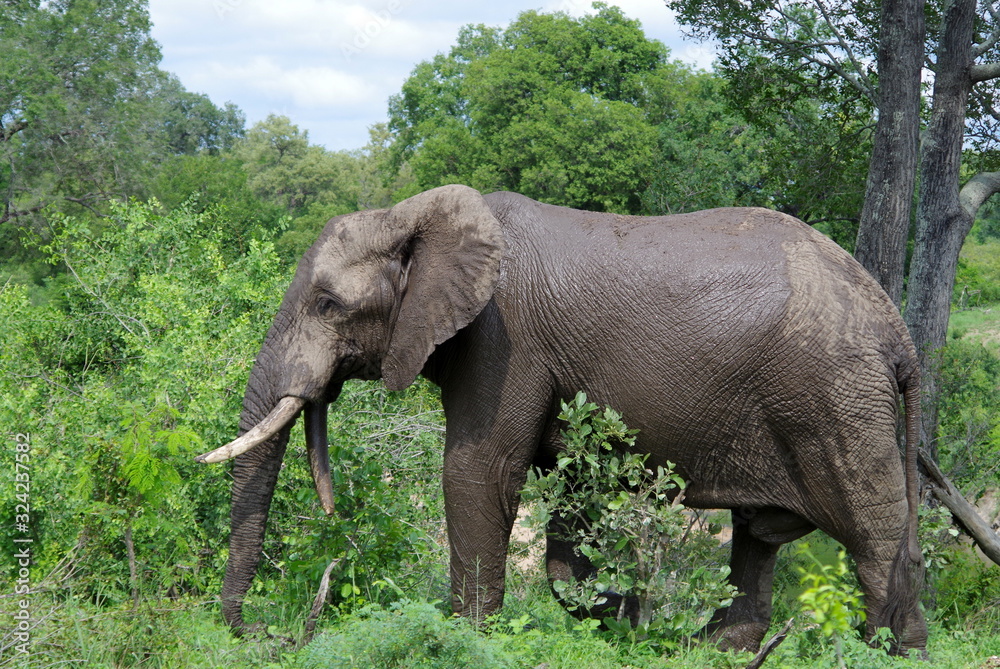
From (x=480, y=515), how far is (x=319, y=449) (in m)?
1.14

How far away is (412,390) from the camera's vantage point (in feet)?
34.3

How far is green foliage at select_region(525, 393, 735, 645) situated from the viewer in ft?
18.5

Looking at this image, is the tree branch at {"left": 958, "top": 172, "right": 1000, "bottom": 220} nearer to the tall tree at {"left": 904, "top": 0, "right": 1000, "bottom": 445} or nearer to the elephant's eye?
the tall tree at {"left": 904, "top": 0, "right": 1000, "bottom": 445}

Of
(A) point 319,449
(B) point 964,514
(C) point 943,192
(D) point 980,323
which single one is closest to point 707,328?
(A) point 319,449

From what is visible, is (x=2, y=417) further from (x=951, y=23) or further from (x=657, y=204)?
(x=657, y=204)

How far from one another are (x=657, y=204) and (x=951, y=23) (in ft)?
43.8

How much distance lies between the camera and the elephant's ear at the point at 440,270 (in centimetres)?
568

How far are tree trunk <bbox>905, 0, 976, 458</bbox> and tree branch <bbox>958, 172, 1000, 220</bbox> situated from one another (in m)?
0.16

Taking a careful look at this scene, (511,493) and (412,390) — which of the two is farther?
(412,390)

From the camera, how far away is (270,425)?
5.85 meters

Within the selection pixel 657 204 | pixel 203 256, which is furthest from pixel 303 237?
pixel 203 256

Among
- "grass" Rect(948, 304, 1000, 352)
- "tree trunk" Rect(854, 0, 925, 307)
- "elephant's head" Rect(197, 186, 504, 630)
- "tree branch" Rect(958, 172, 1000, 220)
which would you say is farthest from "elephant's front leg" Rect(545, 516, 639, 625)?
"grass" Rect(948, 304, 1000, 352)

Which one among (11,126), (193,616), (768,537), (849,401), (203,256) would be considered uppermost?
(11,126)

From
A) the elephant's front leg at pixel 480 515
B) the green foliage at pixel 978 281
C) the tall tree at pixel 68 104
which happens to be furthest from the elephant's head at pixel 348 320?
the tall tree at pixel 68 104
